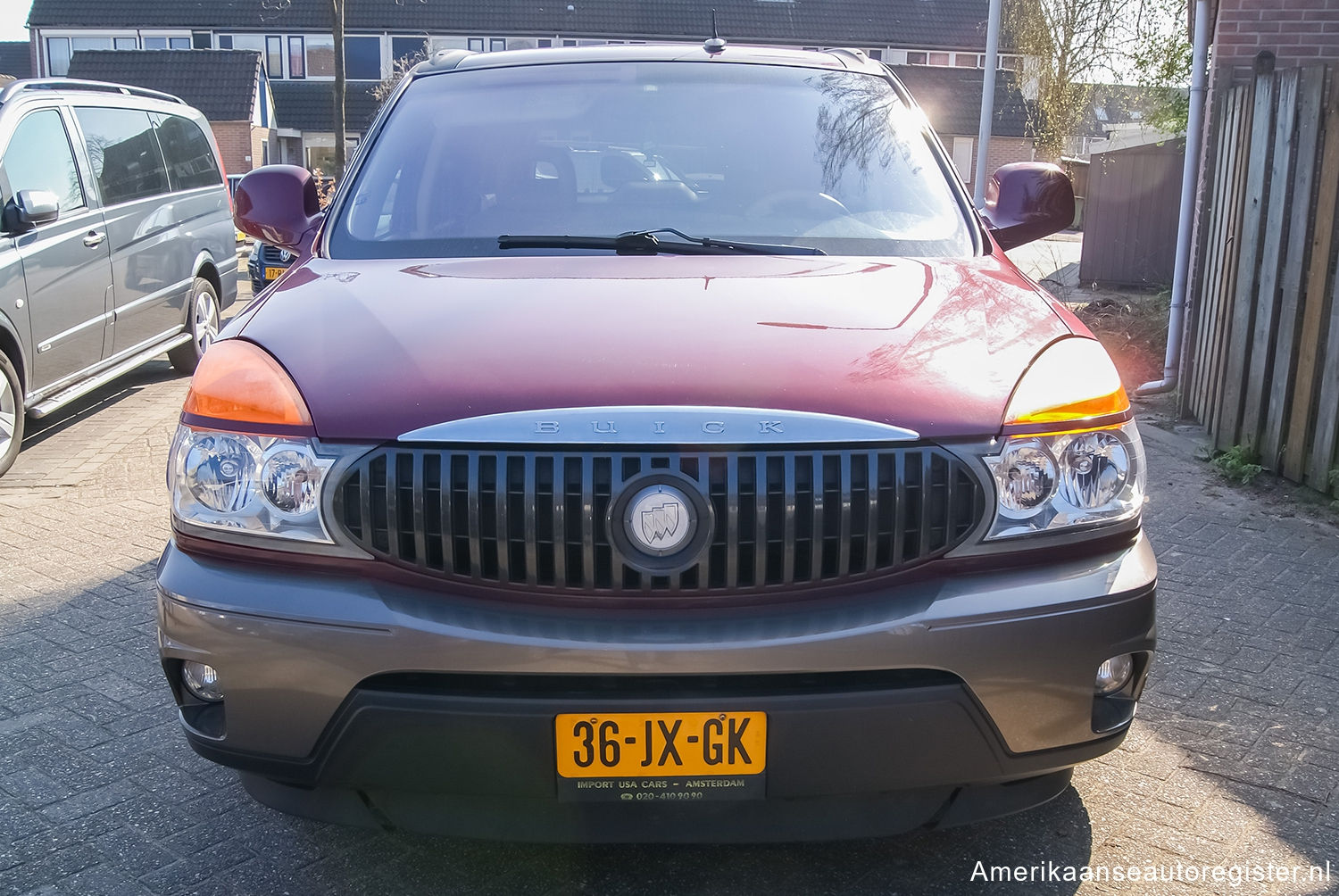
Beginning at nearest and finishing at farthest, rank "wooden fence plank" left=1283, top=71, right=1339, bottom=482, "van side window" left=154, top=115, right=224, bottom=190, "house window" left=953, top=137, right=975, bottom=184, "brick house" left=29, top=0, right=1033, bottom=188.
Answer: "wooden fence plank" left=1283, top=71, right=1339, bottom=482 → "van side window" left=154, top=115, right=224, bottom=190 → "brick house" left=29, top=0, right=1033, bottom=188 → "house window" left=953, top=137, right=975, bottom=184

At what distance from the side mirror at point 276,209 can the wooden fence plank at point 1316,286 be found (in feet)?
14.7

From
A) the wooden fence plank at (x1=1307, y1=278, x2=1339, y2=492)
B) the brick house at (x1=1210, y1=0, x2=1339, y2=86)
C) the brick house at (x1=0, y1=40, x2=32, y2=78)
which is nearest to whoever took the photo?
the wooden fence plank at (x1=1307, y1=278, x2=1339, y2=492)

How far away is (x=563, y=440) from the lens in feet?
6.94

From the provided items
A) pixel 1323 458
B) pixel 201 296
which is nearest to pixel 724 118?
pixel 1323 458

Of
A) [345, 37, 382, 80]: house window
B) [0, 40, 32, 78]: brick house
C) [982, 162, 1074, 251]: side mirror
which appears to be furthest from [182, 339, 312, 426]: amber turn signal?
[0, 40, 32, 78]: brick house

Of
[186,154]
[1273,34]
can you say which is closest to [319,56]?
[186,154]

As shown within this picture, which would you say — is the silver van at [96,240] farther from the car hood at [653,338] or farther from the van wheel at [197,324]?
the car hood at [653,338]

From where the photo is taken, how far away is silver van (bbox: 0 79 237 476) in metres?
6.21

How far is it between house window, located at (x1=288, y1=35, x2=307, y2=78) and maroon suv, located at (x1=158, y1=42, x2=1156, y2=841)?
49591mm

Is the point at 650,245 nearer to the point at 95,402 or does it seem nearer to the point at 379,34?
the point at 95,402

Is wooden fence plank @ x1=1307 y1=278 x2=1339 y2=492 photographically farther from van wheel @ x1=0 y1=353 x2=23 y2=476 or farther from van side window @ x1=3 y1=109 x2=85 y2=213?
van side window @ x1=3 y1=109 x2=85 y2=213

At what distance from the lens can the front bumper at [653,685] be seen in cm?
206

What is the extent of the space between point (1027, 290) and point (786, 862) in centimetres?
146

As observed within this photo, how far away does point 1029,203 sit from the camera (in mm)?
3785
